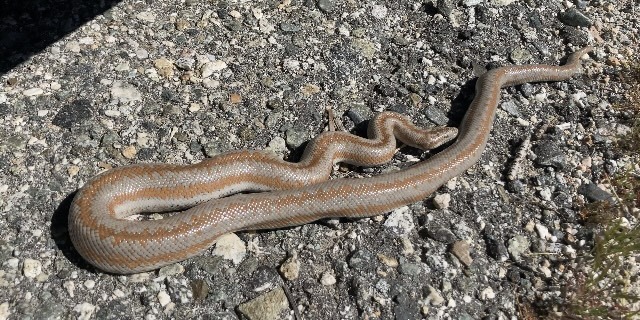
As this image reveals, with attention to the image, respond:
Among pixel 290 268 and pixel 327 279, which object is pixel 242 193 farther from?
pixel 327 279

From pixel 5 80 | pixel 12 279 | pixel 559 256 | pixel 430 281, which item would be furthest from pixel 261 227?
pixel 5 80

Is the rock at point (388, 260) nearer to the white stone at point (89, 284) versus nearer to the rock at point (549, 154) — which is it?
the rock at point (549, 154)

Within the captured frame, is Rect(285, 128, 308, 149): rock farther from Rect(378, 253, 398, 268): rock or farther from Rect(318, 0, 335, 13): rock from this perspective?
Rect(318, 0, 335, 13): rock

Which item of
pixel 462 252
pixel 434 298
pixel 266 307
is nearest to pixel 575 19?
pixel 462 252

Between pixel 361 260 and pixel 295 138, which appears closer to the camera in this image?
pixel 361 260

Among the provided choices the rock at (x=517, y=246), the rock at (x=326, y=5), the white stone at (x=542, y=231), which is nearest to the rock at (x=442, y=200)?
the rock at (x=517, y=246)

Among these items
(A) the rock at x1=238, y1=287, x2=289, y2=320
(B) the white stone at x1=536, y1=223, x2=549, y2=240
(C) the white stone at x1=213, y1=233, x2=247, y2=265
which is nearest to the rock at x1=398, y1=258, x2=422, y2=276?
(A) the rock at x1=238, y1=287, x2=289, y2=320

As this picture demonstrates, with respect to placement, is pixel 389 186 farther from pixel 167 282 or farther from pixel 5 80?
pixel 5 80
